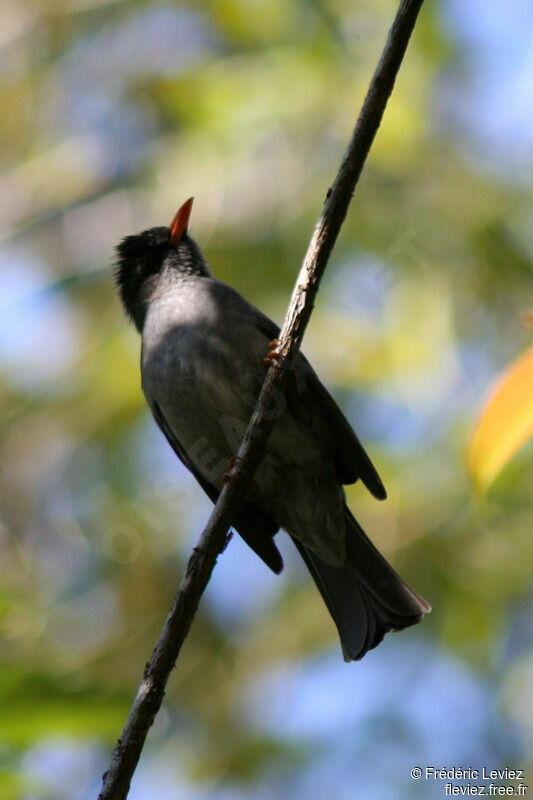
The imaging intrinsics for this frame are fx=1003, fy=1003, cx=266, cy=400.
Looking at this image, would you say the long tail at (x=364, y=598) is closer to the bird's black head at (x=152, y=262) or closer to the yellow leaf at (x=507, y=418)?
the bird's black head at (x=152, y=262)

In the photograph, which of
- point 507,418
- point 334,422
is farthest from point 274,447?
point 507,418

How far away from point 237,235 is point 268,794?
3.14 meters

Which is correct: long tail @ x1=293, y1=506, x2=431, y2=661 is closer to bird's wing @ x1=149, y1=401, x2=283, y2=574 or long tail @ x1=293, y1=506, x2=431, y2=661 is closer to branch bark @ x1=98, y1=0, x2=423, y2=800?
bird's wing @ x1=149, y1=401, x2=283, y2=574

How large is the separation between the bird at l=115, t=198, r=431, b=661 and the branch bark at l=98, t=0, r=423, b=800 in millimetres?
762

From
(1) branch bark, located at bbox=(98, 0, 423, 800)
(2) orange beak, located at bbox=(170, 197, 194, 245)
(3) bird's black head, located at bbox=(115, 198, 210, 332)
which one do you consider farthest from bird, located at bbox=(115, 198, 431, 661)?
(1) branch bark, located at bbox=(98, 0, 423, 800)

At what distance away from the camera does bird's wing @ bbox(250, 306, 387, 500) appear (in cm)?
384

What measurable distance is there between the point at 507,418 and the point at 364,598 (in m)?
2.18

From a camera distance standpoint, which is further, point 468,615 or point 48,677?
point 468,615

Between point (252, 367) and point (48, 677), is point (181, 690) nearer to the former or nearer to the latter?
point (252, 367)

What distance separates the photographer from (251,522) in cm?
430

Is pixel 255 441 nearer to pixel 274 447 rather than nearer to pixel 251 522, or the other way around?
pixel 274 447

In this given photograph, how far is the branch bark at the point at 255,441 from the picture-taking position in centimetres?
252

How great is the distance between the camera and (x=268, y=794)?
5.44 m

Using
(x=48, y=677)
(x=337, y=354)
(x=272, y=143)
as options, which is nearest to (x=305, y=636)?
(x=337, y=354)
